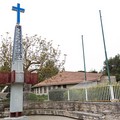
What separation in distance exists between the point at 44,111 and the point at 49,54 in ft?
21.2

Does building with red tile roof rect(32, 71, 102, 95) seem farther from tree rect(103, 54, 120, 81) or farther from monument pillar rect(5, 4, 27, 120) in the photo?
monument pillar rect(5, 4, 27, 120)

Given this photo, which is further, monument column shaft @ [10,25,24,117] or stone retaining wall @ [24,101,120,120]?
stone retaining wall @ [24,101,120,120]

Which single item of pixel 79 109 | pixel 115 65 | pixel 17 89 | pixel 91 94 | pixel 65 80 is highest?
pixel 115 65

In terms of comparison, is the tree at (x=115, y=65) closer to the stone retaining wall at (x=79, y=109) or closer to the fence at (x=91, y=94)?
the fence at (x=91, y=94)

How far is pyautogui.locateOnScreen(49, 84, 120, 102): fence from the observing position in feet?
37.0

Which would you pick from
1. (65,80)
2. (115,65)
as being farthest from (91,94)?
(115,65)

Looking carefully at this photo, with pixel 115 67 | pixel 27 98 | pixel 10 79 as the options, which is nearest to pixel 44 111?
pixel 27 98

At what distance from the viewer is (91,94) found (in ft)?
43.6

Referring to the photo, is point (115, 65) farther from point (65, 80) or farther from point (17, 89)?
point (17, 89)

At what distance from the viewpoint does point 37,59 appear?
20141 millimetres

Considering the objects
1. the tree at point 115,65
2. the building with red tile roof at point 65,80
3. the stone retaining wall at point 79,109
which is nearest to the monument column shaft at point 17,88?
the stone retaining wall at point 79,109

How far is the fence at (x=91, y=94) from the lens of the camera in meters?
11.3

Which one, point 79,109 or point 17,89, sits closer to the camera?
point 17,89

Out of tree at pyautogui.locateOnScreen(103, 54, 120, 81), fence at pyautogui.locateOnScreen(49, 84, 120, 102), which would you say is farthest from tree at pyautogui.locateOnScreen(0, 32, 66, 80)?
tree at pyautogui.locateOnScreen(103, 54, 120, 81)
